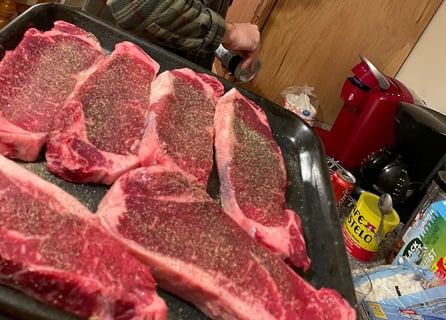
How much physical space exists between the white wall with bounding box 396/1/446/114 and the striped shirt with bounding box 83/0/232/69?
1.40 metres

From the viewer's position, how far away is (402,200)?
189cm

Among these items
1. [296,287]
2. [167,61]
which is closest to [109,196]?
[296,287]

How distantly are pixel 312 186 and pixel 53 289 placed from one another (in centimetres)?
88

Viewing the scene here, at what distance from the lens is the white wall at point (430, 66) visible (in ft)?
8.46

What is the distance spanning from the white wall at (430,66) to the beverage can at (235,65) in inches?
42.7

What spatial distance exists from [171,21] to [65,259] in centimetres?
98

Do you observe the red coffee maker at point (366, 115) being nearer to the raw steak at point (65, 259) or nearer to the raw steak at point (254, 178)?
the raw steak at point (254, 178)

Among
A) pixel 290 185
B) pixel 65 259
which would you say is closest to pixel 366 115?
pixel 290 185

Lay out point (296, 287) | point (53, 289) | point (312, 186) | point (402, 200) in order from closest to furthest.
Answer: point (53, 289)
point (296, 287)
point (312, 186)
point (402, 200)

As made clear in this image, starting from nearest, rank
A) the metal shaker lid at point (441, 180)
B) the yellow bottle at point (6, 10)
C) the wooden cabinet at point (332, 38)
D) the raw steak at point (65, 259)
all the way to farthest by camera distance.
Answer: the raw steak at point (65, 259), the metal shaker lid at point (441, 180), the yellow bottle at point (6, 10), the wooden cabinet at point (332, 38)

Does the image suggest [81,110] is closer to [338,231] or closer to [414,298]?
[338,231]

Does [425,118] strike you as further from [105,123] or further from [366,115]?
[105,123]

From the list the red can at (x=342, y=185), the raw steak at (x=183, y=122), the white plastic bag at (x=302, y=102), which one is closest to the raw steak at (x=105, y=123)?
the raw steak at (x=183, y=122)

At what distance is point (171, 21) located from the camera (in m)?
1.63
